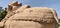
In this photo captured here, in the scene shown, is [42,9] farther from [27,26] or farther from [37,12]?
[27,26]

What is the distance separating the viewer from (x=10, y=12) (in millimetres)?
9164

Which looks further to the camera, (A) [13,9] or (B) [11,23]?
(A) [13,9]

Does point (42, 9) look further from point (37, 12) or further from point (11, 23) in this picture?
point (11, 23)

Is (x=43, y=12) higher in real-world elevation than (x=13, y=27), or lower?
higher

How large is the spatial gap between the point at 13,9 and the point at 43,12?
5.02 ft

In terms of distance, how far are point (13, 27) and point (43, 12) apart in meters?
1.42

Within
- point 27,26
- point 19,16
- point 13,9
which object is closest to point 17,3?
point 13,9

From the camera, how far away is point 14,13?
8953 mm

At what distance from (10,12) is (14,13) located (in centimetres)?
29

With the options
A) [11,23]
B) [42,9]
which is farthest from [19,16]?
[42,9]

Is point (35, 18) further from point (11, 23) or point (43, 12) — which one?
point (11, 23)

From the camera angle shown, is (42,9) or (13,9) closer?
(42,9)

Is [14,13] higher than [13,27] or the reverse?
higher

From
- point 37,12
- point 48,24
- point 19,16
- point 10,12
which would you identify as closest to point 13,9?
point 10,12
